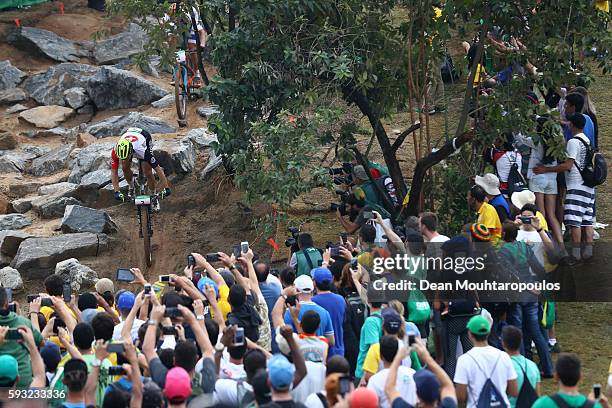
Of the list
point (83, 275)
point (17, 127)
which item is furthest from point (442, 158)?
point (17, 127)

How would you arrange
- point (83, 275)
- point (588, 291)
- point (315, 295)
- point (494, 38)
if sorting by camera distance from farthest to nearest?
1. point (83, 275)
2. point (494, 38)
3. point (588, 291)
4. point (315, 295)

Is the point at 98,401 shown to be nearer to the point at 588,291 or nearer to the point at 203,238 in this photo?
the point at 588,291

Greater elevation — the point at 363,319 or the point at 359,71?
the point at 359,71

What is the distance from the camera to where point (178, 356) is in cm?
801

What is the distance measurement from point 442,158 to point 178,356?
6420 millimetres

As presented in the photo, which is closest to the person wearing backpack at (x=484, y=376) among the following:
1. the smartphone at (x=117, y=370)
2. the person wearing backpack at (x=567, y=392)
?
the person wearing backpack at (x=567, y=392)

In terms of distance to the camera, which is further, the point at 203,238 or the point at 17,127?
the point at 17,127

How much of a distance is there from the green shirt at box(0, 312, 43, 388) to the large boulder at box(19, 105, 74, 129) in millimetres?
13225

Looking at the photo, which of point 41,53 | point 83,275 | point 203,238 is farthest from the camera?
point 41,53

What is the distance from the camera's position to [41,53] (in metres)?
24.3

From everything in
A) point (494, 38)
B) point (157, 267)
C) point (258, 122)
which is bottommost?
point (157, 267)

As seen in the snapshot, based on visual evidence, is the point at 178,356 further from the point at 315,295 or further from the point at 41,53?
the point at 41,53

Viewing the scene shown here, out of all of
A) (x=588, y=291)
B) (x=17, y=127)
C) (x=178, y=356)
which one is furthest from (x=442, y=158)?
(x=17, y=127)

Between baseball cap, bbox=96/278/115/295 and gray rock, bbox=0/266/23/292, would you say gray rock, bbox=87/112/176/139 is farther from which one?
baseball cap, bbox=96/278/115/295
